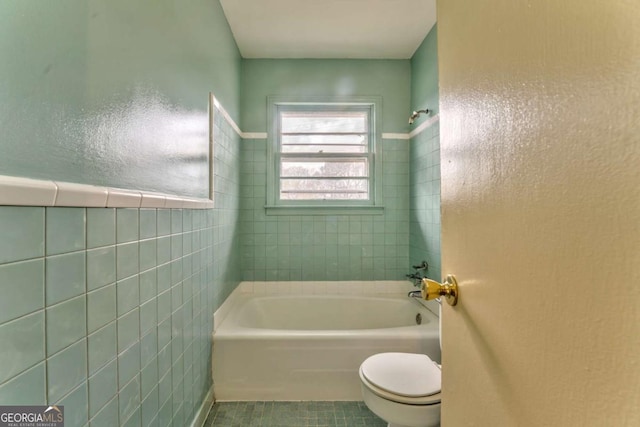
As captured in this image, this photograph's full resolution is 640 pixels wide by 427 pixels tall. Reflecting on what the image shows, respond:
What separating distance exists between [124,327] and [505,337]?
102 centimetres

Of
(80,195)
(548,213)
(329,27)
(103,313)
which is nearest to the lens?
(548,213)

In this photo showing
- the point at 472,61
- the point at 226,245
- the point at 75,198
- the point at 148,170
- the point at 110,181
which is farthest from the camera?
the point at 226,245

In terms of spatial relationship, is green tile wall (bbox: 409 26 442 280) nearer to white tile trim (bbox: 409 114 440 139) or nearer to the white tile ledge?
white tile trim (bbox: 409 114 440 139)

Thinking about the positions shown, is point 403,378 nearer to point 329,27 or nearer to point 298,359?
point 298,359

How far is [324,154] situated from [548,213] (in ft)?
7.72

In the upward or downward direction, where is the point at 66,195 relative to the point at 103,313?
upward

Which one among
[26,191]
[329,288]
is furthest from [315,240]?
[26,191]

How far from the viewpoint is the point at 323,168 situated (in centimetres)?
266

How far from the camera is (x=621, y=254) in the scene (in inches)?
11.6

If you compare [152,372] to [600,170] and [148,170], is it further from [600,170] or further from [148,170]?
[600,170]

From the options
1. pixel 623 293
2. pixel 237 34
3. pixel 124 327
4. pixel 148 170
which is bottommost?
pixel 124 327

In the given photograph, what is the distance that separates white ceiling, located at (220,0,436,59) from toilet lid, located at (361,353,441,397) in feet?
7.19

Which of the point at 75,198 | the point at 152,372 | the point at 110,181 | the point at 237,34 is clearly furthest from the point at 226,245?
the point at 237,34

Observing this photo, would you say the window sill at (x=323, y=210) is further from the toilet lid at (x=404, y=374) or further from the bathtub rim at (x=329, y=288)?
the toilet lid at (x=404, y=374)
